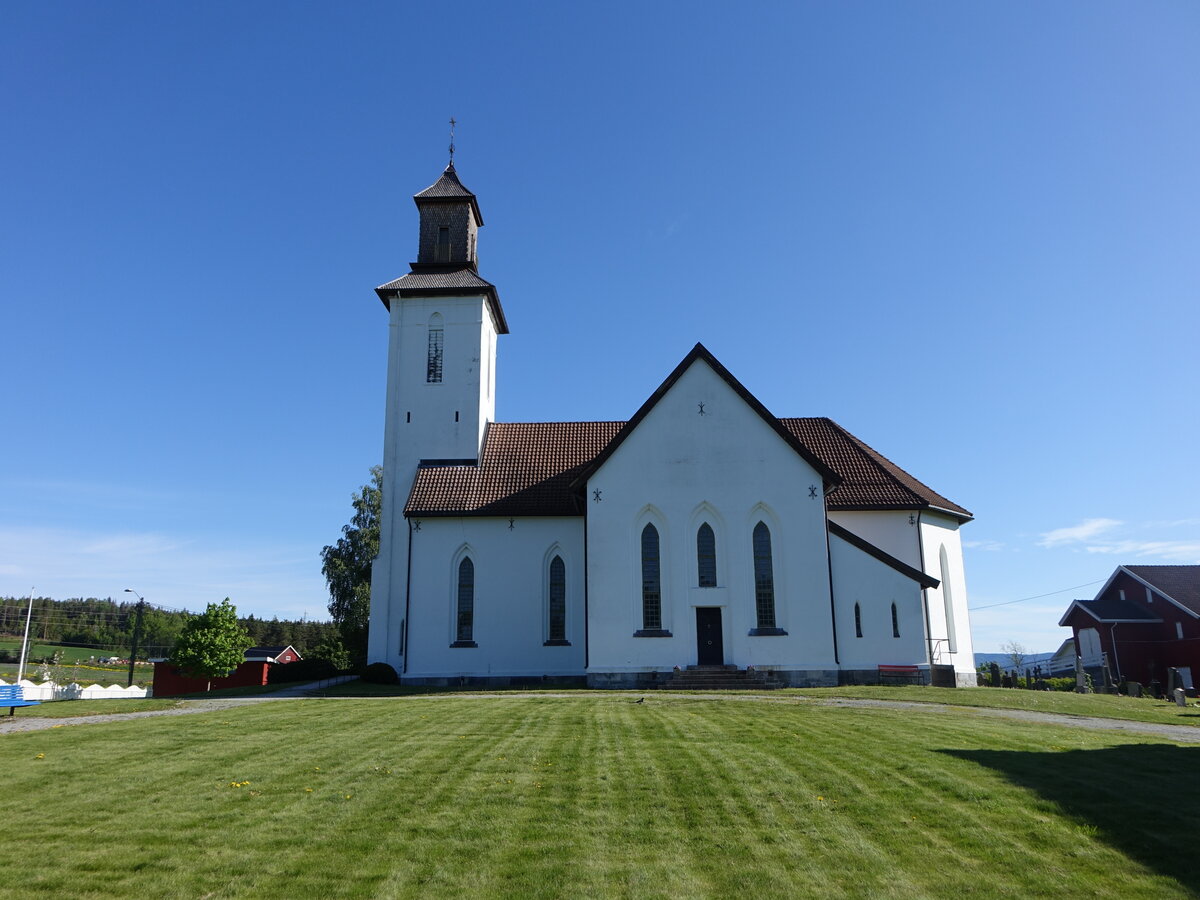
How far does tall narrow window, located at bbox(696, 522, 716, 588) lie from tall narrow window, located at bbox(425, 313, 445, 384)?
14.2 m

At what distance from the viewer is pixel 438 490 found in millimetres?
33812

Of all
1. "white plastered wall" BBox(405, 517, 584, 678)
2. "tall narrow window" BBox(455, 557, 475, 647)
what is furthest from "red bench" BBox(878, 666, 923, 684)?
"tall narrow window" BBox(455, 557, 475, 647)

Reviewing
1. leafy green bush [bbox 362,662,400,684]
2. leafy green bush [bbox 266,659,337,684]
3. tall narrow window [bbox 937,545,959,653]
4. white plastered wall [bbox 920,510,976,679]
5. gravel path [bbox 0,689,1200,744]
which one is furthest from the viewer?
leafy green bush [bbox 266,659,337,684]

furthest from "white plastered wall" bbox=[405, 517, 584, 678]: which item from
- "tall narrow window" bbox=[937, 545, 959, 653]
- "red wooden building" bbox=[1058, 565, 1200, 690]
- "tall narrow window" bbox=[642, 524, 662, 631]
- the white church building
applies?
"red wooden building" bbox=[1058, 565, 1200, 690]

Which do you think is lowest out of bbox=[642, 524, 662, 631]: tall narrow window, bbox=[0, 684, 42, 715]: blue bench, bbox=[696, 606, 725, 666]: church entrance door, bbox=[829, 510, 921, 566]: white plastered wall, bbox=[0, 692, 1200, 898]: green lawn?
bbox=[0, 692, 1200, 898]: green lawn

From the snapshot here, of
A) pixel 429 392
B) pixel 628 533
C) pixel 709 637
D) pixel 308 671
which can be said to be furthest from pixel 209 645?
pixel 709 637

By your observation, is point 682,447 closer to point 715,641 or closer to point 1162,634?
point 715,641

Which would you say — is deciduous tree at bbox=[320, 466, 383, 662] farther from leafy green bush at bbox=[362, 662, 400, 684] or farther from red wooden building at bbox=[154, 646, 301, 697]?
leafy green bush at bbox=[362, 662, 400, 684]

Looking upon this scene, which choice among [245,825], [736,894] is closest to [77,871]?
[245,825]

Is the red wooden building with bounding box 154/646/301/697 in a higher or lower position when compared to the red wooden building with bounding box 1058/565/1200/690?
lower

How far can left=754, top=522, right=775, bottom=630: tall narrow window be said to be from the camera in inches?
1128

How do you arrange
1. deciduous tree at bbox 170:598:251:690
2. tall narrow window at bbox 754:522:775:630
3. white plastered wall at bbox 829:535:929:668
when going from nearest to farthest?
tall narrow window at bbox 754:522:775:630 < white plastered wall at bbox 829:535:929:668 < deciduous tree at bbox 170:598:251:690

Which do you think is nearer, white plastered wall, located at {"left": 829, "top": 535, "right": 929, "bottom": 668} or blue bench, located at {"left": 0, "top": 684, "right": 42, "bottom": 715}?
blue bench, located at {"left": 0, "top": 684, "right": 42, "bottom": 715}

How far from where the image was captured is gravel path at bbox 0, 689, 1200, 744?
17.0 m
